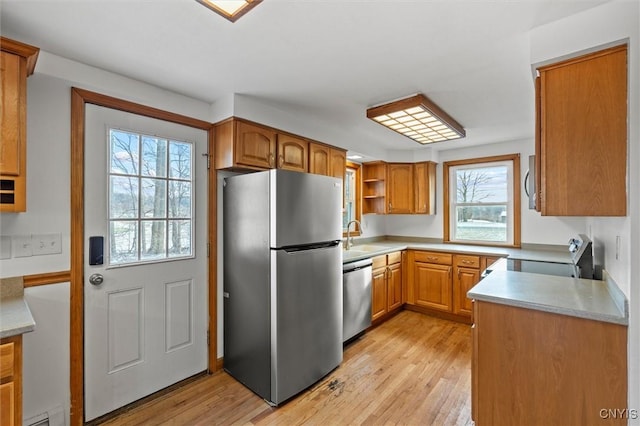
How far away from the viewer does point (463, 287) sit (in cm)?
355

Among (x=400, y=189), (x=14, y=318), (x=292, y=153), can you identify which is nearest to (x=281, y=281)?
(x=292, y=153)

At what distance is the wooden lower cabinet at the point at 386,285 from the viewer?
3453mm

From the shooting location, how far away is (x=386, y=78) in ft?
6.77

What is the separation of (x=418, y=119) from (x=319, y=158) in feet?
3.36

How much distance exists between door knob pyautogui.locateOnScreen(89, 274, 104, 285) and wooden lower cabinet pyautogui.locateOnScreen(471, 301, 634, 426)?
2311 mm

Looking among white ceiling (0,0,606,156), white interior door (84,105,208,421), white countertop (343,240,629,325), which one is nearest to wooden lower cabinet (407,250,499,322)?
white countertop (343,240,629,325)

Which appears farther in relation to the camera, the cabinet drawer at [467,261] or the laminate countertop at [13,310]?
the cabinet drawer at [467,261]

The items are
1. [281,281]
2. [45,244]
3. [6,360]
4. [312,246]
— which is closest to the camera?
[6,360]

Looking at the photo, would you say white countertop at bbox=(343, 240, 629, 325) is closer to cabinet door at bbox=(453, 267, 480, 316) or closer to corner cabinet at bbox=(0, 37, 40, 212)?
cabinet door at bbox=(453, 267, 480, 316)

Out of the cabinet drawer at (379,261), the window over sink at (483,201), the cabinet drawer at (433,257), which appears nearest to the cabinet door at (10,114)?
the cabinet drawer at (379,261)

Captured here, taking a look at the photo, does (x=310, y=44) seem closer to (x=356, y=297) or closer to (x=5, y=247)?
(x=5, y=247)

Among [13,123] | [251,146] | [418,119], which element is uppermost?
[418,119]

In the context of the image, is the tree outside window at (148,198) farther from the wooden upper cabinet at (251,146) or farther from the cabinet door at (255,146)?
the cabinet door at (255,146)

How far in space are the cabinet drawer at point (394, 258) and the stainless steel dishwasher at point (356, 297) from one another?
0.51 meters
